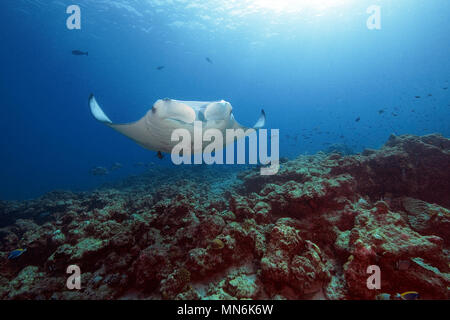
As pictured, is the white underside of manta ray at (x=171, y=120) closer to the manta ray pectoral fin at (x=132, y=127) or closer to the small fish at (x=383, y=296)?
the manta ray pectoral fin at (x=132, y=127)

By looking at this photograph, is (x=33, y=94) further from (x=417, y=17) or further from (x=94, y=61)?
(x=417, y=17)

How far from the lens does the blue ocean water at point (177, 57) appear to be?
78.2 ft

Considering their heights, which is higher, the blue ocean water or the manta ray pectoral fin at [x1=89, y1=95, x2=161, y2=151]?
the blue ocean water

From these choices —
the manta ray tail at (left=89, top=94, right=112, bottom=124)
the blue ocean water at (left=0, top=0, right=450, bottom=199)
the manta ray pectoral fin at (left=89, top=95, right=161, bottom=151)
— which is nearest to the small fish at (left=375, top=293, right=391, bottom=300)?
the manta ray pectoral fin at (left=89, top=95, right=161, bottom=151)

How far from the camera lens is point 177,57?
37.6 meters

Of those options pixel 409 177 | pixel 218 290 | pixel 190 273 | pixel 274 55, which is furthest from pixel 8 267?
pixel 274 55

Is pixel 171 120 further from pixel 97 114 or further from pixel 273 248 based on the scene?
pixel 273 248

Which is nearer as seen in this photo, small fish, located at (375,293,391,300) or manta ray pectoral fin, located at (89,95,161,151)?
small fish, located at (375,293,391,300)

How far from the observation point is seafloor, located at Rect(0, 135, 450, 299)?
7.28 ft

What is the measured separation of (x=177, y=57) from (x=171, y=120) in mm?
41568

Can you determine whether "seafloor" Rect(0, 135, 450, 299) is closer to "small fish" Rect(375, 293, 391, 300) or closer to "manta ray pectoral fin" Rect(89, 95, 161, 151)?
"small fish" Rect(375, 293, 391, 300)

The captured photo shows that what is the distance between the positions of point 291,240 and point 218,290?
1.20 meters

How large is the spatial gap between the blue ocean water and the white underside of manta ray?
614 inches

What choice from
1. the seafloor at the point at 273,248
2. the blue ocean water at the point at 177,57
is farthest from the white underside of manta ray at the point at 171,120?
the blue ocean water at the point at 177,57
